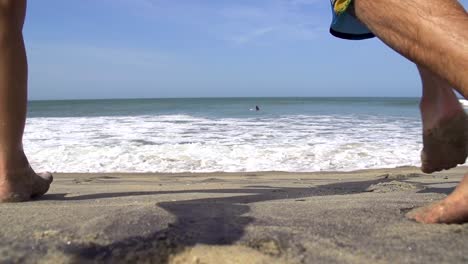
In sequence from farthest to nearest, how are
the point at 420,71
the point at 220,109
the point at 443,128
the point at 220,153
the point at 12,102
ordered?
1. the point at 220,109
2. the point at 220,153
3. the point at 12,102
4. the point at 420,71
5. the point at 443,128

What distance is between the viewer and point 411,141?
5875mm

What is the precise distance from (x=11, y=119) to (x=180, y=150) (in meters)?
3.47

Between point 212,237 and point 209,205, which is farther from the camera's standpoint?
point 209,205

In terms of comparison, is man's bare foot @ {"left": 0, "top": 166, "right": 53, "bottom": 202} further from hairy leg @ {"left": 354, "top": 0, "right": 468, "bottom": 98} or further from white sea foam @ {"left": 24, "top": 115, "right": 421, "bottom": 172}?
white sea foam @ {"left": 24, "top": 115, "right": 421, "bottom": 172}

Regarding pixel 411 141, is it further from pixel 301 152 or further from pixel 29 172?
pixel 29 172

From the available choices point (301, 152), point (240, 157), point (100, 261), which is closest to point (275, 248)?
point (100, 261)

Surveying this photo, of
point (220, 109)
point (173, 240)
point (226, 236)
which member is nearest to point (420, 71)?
point (226, 236)

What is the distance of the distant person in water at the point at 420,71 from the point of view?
1.02 metres

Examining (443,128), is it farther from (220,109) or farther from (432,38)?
(220,109)

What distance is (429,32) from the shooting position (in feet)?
3.42

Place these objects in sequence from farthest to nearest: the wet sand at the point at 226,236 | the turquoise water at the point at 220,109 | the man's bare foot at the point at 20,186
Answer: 1. the turquoise water at the point at 220,109
2. the man's bare foot at the point at 20,186
3. the wet sand at the point at 226,236

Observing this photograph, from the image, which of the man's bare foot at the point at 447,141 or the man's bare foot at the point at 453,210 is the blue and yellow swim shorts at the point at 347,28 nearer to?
the man's bare foot at the point at 447,141

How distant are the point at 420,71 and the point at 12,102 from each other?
1467mm

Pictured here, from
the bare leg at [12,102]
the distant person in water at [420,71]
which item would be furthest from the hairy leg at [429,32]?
the bare leg at [12,102]
